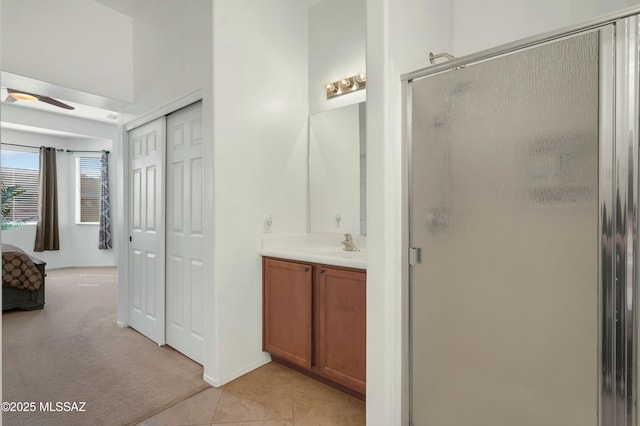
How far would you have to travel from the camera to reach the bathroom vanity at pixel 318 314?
206cm

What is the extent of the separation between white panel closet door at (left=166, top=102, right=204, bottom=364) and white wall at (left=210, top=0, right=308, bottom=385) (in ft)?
1.11

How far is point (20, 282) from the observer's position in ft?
12.6

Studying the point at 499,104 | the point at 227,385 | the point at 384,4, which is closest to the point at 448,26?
the point at 384,4

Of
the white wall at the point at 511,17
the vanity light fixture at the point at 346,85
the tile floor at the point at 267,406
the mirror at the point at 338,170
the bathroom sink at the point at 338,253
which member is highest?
the white wall at the point at 511,17

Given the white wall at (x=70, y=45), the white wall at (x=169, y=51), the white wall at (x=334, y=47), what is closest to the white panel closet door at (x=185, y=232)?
the white wall at (x=169, y=51)

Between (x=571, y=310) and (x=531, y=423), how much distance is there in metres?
0.48

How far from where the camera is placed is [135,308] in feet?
10.9

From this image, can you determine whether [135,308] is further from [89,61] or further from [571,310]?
[571,310]

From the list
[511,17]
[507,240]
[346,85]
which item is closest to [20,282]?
[346,85]

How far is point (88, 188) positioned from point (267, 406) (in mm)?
6739

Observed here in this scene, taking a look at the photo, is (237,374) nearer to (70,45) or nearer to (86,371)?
(86,371)

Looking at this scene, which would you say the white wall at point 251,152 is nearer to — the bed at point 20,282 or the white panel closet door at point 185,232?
the white panel closet door at point 185,232

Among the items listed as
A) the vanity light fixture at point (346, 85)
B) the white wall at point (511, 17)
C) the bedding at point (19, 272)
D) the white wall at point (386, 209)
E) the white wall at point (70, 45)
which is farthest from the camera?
the bedding at point (19, 272)

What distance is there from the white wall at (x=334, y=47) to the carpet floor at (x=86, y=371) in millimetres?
2465
